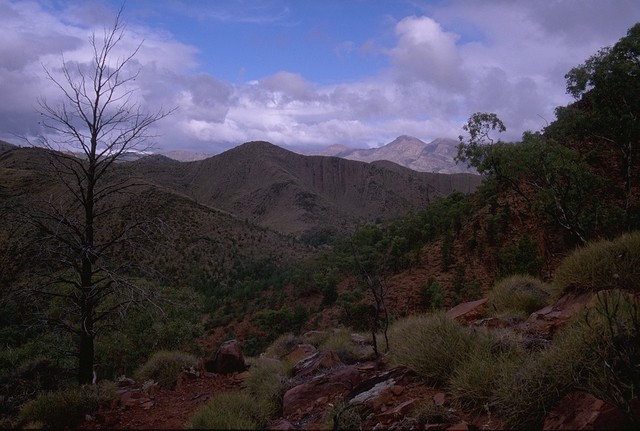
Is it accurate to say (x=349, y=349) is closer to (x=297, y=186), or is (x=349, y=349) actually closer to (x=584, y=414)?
(x=584, y=414)

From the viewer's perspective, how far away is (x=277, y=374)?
7691 millimetres

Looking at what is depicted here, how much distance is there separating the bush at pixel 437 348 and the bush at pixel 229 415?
2.08m

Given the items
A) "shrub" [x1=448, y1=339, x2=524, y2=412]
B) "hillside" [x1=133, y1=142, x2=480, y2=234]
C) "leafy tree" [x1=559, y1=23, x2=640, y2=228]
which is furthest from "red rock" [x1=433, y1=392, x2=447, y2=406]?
"hillside" [x1=133, y1=142, x2=480, y2=234]

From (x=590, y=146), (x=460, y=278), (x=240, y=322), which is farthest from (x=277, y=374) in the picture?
(x=240, y=322)

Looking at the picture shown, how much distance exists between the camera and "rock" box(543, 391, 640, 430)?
11.6 ft

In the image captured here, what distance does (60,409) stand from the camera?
673 centimetres

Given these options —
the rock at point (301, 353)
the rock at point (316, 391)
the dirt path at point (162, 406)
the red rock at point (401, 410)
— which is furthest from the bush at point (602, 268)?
the dirt path at point (162, 406)

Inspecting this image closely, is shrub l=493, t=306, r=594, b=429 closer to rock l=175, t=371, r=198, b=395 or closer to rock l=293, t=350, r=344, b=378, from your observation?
rock l=293, t=350, r=344, b=378

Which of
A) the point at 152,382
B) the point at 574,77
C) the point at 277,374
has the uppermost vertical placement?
the point at 574,77

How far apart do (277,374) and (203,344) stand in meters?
18.7

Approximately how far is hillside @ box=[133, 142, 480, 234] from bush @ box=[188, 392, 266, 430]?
216 ft

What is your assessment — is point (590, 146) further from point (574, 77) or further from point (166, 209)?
point (166, 209)

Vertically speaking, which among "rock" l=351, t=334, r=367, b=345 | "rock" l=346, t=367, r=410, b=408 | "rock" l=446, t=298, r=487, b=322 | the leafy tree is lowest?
"rock" l=351, t=334, r=367, b=345

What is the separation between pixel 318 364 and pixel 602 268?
4.76 m
